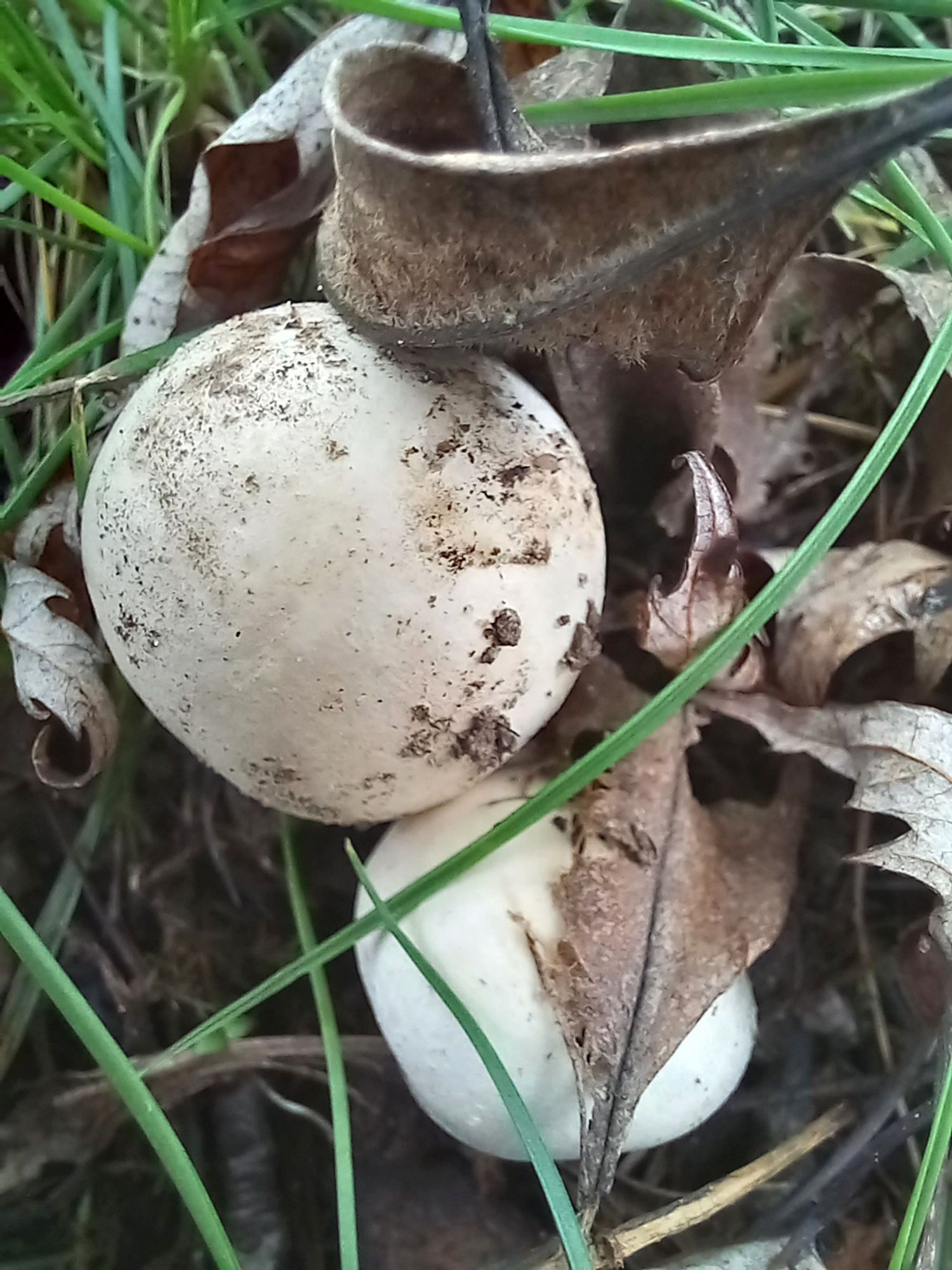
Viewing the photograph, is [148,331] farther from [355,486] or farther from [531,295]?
[531,295]

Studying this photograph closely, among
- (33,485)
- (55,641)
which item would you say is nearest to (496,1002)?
(55,641)

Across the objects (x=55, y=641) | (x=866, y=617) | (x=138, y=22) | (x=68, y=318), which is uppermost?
(x=138, y=22)

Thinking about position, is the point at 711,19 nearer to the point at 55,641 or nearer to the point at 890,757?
the point at 890,757

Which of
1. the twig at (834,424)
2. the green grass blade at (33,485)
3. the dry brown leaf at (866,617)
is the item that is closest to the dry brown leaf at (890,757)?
the dry brown leaf at (866,617)

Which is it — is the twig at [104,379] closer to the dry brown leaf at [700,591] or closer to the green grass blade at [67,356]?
the green grass blade at [67,356]

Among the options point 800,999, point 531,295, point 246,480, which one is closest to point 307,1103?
point 800,999

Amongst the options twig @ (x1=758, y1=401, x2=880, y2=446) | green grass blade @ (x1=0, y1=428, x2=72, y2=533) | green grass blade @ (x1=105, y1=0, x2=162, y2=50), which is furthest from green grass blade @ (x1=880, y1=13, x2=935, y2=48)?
green grass blade @ (x1=0, y1=428, x2=72, y2=533)

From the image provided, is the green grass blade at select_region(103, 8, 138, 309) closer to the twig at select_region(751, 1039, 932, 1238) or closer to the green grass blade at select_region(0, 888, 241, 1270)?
the green grass blade at select_region(0, 888, 241, 1270)
